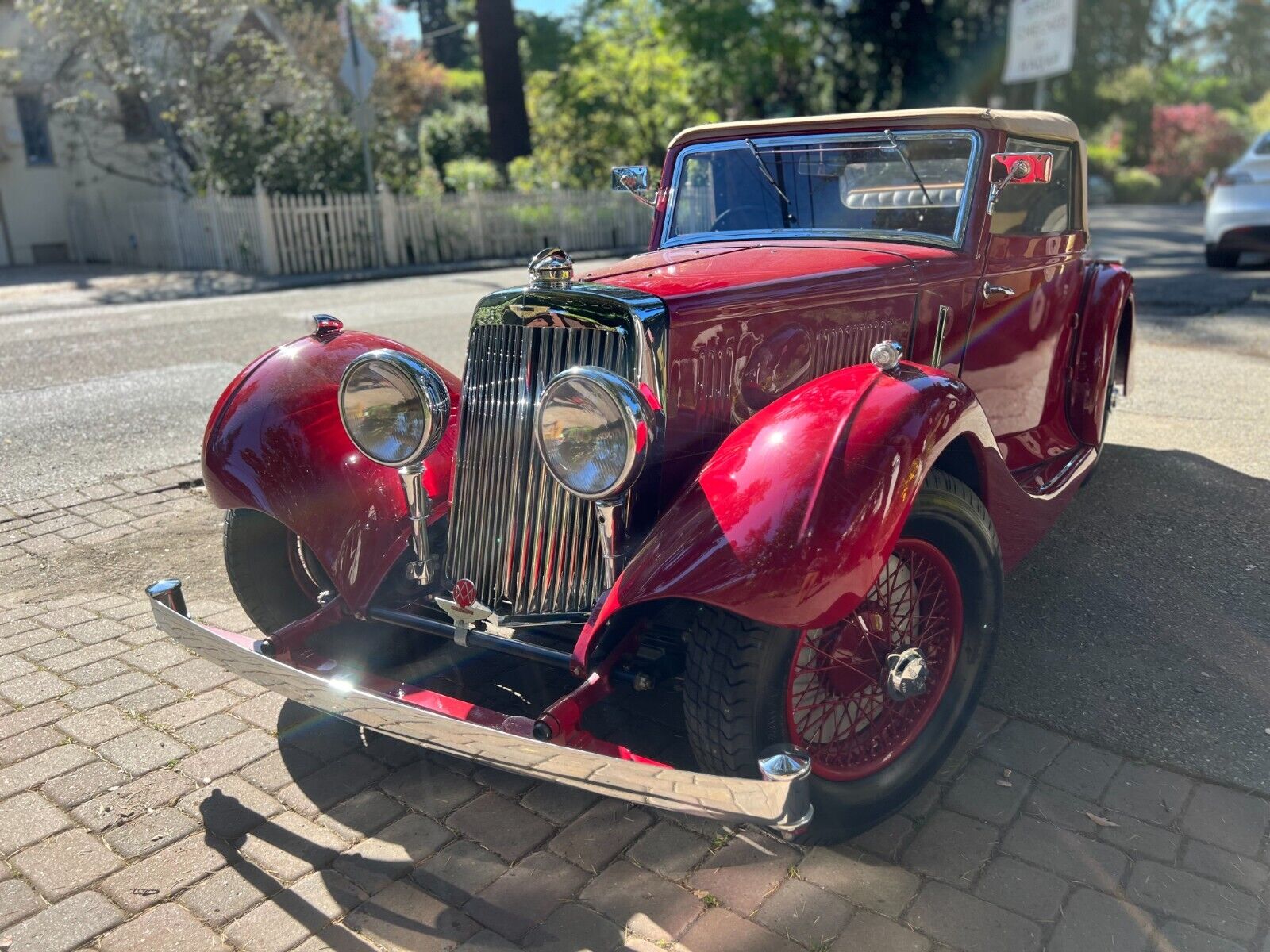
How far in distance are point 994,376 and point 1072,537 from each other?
90 cm

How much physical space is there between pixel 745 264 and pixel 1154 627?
1.86 meters

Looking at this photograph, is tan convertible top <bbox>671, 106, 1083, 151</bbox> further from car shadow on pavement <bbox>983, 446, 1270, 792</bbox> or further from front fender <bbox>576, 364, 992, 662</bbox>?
car shadow on pavement <bbox>983, 446, 1270, 792</bbox>

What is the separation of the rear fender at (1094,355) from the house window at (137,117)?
18222 mm

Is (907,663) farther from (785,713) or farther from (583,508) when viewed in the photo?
(583,508)

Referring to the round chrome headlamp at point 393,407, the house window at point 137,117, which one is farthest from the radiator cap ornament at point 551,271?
the house window at point 137,117

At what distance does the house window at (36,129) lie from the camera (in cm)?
1819

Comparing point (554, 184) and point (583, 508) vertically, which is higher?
point (554, 184)

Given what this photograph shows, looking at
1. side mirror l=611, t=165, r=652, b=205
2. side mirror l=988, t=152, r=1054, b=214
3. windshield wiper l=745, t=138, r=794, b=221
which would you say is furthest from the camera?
side mirror l=611, t=165, r=652, b=205

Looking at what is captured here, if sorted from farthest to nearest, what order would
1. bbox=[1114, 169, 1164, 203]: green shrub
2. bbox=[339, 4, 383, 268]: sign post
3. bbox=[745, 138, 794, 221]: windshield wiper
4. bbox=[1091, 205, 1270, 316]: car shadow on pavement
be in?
bbox=[1114, 169, 1164, 203]: green shrub
bbox=[339, 4, 383, 268]: sign post
bbox=[1091, 205, 1270, 316]: car shadow on pavement
bbox=[745, 138, 794, 221]: windshield wiper

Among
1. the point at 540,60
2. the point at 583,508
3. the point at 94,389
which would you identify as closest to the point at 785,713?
the point at 583,508

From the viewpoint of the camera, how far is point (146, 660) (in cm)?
317

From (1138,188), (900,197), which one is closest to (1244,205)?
(900,197)

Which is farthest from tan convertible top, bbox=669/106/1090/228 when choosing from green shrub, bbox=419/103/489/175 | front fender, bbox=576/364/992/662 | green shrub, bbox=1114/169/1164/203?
green shrub, bbox=1114/169/1164/203

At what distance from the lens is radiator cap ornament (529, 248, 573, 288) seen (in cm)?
246
